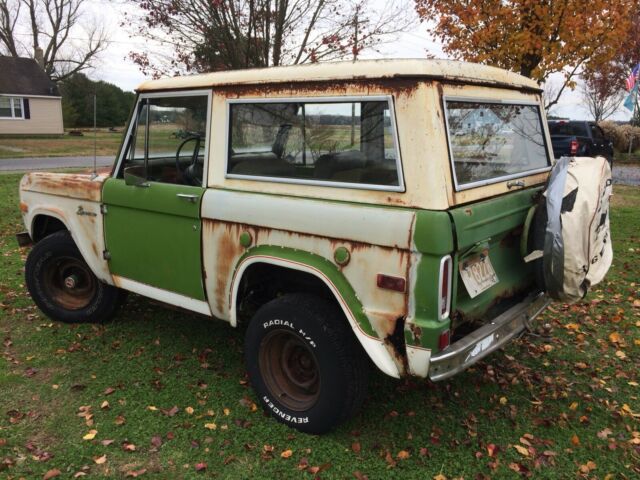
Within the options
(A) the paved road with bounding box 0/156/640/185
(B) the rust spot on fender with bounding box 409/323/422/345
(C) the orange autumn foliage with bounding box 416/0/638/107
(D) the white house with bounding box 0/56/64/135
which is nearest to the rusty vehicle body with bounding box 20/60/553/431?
(B) the rust spot on fender with bounding box 409/323/422/345

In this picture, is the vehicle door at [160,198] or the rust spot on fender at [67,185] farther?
the rust spot on fender at [67,185]

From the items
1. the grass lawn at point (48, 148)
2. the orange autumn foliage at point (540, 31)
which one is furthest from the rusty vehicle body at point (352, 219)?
the grass lawn at point (48, 148)

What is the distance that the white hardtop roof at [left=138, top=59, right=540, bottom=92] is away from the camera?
2645mm

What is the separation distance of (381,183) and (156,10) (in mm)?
6012

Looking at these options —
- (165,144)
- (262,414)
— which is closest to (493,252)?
(262,414)

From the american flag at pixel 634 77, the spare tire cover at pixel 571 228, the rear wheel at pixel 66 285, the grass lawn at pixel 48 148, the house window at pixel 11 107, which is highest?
the american flag at pixel 634 77

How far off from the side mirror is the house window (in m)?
32.5

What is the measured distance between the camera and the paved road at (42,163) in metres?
16.6

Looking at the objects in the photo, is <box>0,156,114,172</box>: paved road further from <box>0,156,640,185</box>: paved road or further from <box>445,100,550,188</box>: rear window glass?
<box>445,100,550,188</box>: rear window glass

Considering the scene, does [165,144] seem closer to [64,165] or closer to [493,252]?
[493,252]

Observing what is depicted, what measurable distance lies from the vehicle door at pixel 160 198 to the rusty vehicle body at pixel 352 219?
12 mm

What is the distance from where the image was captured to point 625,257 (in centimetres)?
689

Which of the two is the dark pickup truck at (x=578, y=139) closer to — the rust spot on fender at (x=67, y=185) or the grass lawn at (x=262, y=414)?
the grass lawn at (x=262, y=414)

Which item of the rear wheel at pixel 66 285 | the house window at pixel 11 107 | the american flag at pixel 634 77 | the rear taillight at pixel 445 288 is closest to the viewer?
the rear taillight at pixel 445 288
